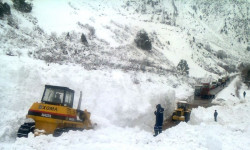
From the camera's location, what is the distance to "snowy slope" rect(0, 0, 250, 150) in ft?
28.8

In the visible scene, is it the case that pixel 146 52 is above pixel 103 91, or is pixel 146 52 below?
above

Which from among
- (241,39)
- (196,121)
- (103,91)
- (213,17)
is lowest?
(196,121)

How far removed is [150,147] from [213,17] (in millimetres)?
147885

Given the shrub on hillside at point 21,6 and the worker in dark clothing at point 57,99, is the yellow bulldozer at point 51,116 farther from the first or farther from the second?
the shrub on hillside at point 21,6

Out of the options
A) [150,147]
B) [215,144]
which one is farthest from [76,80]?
[215,144]

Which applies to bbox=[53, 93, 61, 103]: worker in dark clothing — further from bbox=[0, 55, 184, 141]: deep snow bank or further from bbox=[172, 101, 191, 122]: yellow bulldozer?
bbox=[172, 101, 191, 122]: yellow bulldozer

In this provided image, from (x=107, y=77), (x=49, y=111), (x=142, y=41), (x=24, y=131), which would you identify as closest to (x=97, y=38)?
(x=142, y=41)

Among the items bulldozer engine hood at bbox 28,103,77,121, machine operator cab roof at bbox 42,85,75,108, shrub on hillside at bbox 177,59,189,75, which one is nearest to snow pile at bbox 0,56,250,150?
bulldozer engine hood at bbox 28,103,77,121

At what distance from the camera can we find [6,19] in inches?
1214

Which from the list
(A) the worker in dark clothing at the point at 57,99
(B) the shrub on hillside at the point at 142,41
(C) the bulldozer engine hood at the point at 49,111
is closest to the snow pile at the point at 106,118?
(C) the bulldozer engine hood at the point at 49,111

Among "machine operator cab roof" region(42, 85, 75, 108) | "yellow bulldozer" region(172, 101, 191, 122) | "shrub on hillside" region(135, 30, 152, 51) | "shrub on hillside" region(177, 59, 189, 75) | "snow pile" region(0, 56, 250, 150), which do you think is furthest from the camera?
"shrub on hillside" region(177, 59, 189, 75)

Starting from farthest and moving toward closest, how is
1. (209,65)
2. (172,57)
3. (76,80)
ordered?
(209,65) → (172,57) → (76,80)

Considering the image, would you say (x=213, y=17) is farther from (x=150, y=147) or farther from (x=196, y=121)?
(x=150, y=147)

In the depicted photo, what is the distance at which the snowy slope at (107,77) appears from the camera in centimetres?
877
